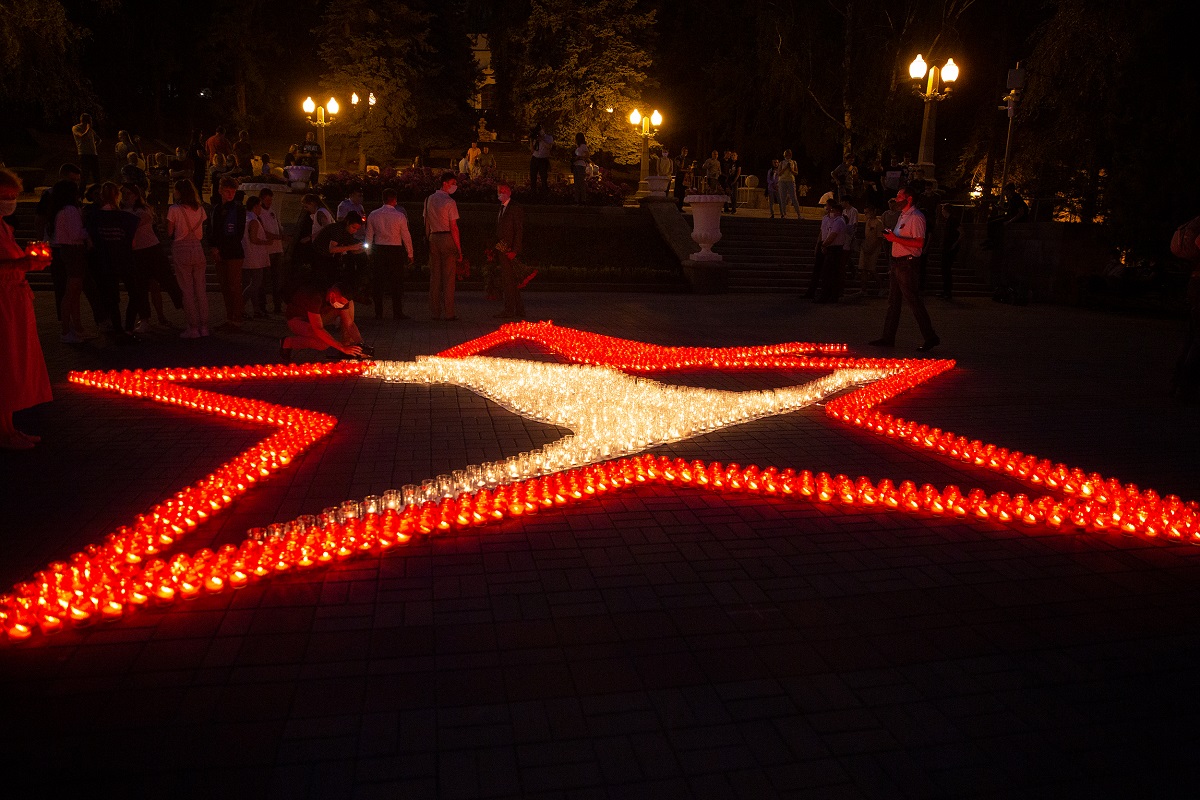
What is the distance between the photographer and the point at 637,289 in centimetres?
1842

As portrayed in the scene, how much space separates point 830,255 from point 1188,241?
8.02 metres

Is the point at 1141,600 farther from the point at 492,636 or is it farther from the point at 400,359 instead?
the point at 400,359

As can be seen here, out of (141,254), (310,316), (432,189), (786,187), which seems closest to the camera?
(310,316)

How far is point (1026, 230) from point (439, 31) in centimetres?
3474

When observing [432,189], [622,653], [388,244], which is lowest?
[622,653]

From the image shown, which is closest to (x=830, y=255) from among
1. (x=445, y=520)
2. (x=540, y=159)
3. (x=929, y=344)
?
(x=929, y=344)

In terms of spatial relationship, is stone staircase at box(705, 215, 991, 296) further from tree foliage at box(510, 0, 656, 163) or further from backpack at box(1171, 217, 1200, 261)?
tree foliage at box(510, 0, 656, 163)

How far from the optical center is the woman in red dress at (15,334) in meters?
5.80

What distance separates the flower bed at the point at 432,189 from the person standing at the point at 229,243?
1043 cm

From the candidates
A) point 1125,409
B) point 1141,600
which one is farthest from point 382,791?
point 1125,409

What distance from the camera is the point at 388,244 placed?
12.3 m

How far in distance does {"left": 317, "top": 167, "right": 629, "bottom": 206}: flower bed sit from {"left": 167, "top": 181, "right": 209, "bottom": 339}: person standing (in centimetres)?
1116

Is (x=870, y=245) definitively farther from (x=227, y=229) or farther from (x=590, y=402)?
(x=227, y=229)

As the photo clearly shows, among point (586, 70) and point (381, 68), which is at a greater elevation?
point (586, 70)
